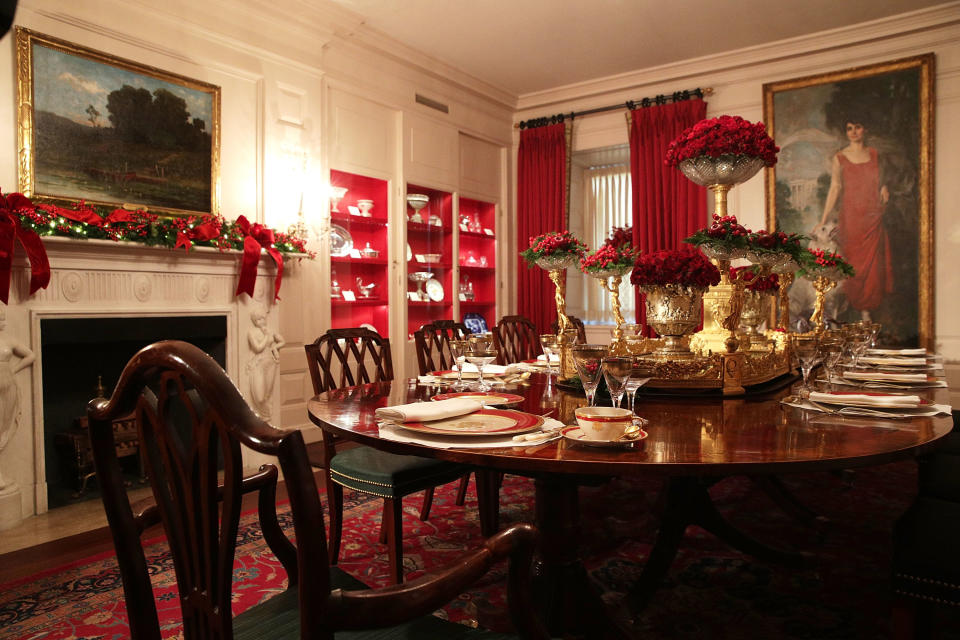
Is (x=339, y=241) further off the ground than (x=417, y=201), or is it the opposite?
(x=417, y=201)

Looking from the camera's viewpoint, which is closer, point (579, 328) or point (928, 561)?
point (928, 561)

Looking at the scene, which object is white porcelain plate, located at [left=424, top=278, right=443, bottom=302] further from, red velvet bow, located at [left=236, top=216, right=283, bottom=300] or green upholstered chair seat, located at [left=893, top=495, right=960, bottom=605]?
green upholstered chair seat, located at [left=893, top=495, right=960, bottom=605]

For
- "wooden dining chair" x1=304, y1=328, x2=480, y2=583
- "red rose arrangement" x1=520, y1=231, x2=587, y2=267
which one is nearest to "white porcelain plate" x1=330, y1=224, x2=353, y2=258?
"wooden dining chair" x1=304, y1=328, x2=480, y2=583

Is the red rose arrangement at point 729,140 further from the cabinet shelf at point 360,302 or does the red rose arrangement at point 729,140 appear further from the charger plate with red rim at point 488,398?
the cabinet shelf at point 360,302

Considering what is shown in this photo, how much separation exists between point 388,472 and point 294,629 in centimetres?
Answer: 89

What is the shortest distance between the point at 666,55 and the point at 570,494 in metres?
4.89

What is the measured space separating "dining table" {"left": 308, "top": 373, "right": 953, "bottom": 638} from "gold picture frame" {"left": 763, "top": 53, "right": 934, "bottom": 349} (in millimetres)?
3126

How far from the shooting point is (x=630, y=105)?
5785 mm

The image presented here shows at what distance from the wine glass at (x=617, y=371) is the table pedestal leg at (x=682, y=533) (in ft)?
2.89

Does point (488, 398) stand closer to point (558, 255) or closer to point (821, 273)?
point (558, 255)

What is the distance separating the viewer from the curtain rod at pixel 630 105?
547 cm

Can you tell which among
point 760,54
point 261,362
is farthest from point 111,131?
point 760,54

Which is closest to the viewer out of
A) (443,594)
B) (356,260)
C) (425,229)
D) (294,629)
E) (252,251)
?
(443,594)

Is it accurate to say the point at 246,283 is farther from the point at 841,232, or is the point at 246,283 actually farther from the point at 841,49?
the point at 841,49
